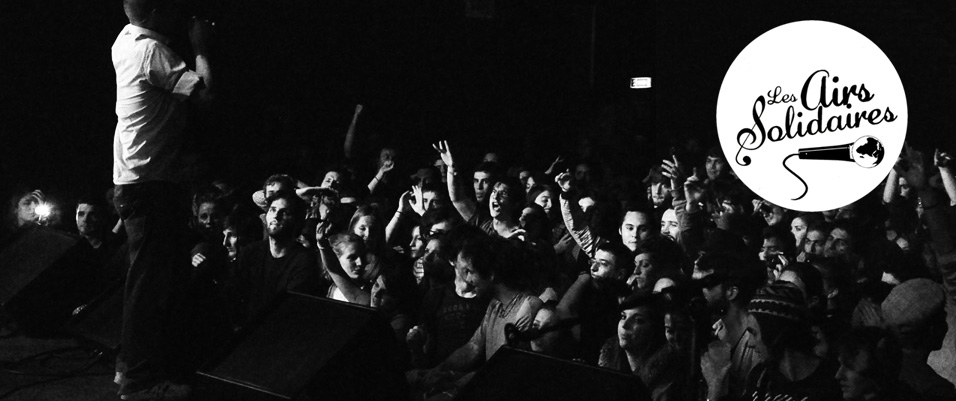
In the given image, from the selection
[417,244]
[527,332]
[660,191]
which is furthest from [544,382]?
[660,191]

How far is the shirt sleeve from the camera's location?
3.45m

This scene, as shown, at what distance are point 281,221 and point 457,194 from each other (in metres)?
1.80

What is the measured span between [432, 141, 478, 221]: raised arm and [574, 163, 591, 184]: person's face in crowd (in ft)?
2.26

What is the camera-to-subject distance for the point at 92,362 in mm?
4359

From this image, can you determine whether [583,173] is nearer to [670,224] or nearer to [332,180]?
[670,224]

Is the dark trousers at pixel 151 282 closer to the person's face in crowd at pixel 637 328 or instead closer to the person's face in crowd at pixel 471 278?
the person's face in crowd at pixel 471 278

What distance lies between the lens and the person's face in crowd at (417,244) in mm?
5175

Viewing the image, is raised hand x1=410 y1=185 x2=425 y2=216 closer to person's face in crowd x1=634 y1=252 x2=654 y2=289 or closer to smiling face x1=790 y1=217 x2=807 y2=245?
smiling face x1=790 y1=217 x2=807 y2=245

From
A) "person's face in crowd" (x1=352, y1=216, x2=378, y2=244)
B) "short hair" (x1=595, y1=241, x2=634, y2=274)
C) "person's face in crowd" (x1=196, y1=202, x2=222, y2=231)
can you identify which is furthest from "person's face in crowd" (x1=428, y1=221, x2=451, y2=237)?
"person's face in crowd" (x1=196, y1=202, x2=222, y2=231)

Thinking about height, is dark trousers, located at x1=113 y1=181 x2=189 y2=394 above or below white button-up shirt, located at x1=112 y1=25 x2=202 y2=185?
below

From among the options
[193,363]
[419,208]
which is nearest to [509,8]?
[419,208]

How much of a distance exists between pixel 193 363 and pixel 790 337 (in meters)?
2.03

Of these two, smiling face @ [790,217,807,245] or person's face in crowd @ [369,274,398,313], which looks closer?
person's face in crowd @ [369,274,398,313]

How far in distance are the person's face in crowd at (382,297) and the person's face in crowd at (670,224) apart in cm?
162
